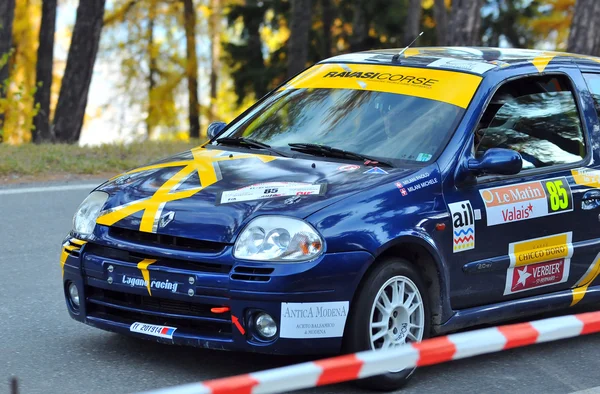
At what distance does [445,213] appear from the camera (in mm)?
5418

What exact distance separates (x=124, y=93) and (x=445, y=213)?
3217 cm

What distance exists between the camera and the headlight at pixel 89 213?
5.49 metres

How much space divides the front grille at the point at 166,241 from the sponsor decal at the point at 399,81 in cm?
168

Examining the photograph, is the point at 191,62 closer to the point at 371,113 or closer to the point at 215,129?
the point at 215,129

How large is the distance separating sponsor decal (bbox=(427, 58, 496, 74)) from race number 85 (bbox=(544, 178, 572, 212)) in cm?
72

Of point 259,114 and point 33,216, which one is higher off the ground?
point 259,114

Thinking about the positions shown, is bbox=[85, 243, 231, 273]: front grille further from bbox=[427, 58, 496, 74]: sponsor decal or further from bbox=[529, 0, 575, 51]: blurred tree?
bbox=[529, 0, 575, 51]: blurred tree

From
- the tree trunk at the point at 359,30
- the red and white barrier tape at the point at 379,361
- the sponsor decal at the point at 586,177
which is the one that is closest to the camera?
the red and white barrier tape at the point at 379,361

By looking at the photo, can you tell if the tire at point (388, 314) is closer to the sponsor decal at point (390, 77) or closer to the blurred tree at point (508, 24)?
the sponsor decal at point (390, 77)

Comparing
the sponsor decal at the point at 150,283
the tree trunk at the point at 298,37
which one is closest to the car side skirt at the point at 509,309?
the sponsor decal at the point at 150,283

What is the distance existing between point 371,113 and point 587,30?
42.7 feet

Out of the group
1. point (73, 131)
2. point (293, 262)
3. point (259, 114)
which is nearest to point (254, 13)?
point (73, 131)

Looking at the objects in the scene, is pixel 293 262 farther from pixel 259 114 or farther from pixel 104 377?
pixel 259 114

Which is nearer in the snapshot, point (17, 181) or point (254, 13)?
point (17, 181)
